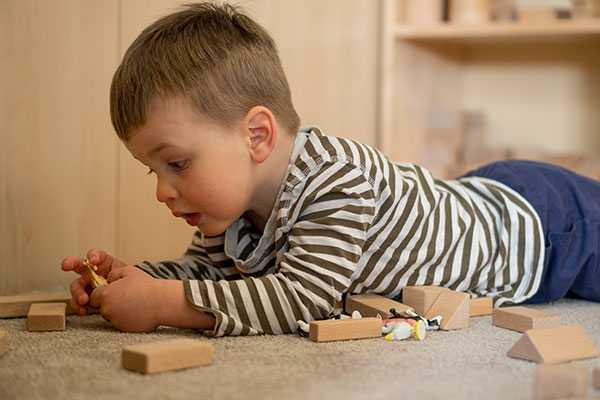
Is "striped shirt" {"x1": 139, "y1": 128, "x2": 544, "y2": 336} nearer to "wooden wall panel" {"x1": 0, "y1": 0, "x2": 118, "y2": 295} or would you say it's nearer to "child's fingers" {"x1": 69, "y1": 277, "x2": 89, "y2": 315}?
"child's fingers" {"x1": 69, "y1": 277, "x2": 89, "y2": 315}

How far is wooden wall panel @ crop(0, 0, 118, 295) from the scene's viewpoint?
114 centimetres

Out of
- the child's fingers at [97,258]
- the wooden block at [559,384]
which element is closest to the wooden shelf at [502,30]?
the child's fingers at [97,258]

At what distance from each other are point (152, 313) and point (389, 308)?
30 centimetres

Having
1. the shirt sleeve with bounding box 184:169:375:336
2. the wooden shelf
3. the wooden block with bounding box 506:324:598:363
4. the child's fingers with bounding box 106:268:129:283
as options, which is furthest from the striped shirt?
the wooden shelf

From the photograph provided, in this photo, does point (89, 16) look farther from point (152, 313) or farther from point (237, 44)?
point (152, 313)

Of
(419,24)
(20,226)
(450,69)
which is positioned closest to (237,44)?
(20,226)

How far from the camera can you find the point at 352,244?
0.87 metres

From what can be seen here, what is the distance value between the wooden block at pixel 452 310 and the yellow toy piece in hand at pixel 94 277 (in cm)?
43

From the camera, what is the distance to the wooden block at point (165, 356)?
2.09ft

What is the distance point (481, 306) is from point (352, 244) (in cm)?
25

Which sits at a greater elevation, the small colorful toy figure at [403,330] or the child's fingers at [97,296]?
the child's fingers at [97,296]

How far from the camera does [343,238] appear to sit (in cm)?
87

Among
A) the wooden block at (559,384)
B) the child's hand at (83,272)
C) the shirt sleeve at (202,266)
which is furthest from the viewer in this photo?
the shirt sleeve at (202,266)

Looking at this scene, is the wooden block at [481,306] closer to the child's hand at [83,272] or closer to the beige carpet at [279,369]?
the beige carpet at [279,369]
